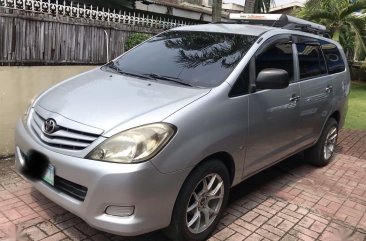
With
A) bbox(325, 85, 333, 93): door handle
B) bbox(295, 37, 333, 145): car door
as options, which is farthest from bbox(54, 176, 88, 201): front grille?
bbox(325, 85, 333, 93): door handle

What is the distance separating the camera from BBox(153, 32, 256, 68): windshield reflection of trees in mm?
3873

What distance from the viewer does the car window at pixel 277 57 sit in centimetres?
399

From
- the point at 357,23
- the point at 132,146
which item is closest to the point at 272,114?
the point at 132,146

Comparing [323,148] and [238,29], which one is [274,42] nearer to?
[238,29]

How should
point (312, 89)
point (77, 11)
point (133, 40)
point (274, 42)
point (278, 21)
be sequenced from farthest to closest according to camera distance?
point (133, 40)
point (77, 11)
point (278, 21)
point (312, 89)
point (274, 42)

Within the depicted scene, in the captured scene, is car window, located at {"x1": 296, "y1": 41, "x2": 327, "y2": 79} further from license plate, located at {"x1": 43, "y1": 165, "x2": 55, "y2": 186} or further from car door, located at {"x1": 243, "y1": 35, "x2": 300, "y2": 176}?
license plate, located at {"x1": 43, "y1": 165, "x2": 55, "y2": 186}

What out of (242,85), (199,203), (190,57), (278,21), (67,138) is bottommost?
(199,203)

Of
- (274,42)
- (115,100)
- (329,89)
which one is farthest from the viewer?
(329,89)

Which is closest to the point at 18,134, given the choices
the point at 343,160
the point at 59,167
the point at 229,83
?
A: the point at 59,167

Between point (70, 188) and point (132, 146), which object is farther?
point (70, 188)

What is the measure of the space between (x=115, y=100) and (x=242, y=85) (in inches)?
44.9

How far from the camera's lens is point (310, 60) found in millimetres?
5043

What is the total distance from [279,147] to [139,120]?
1.97 meters

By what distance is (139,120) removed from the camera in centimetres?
293
